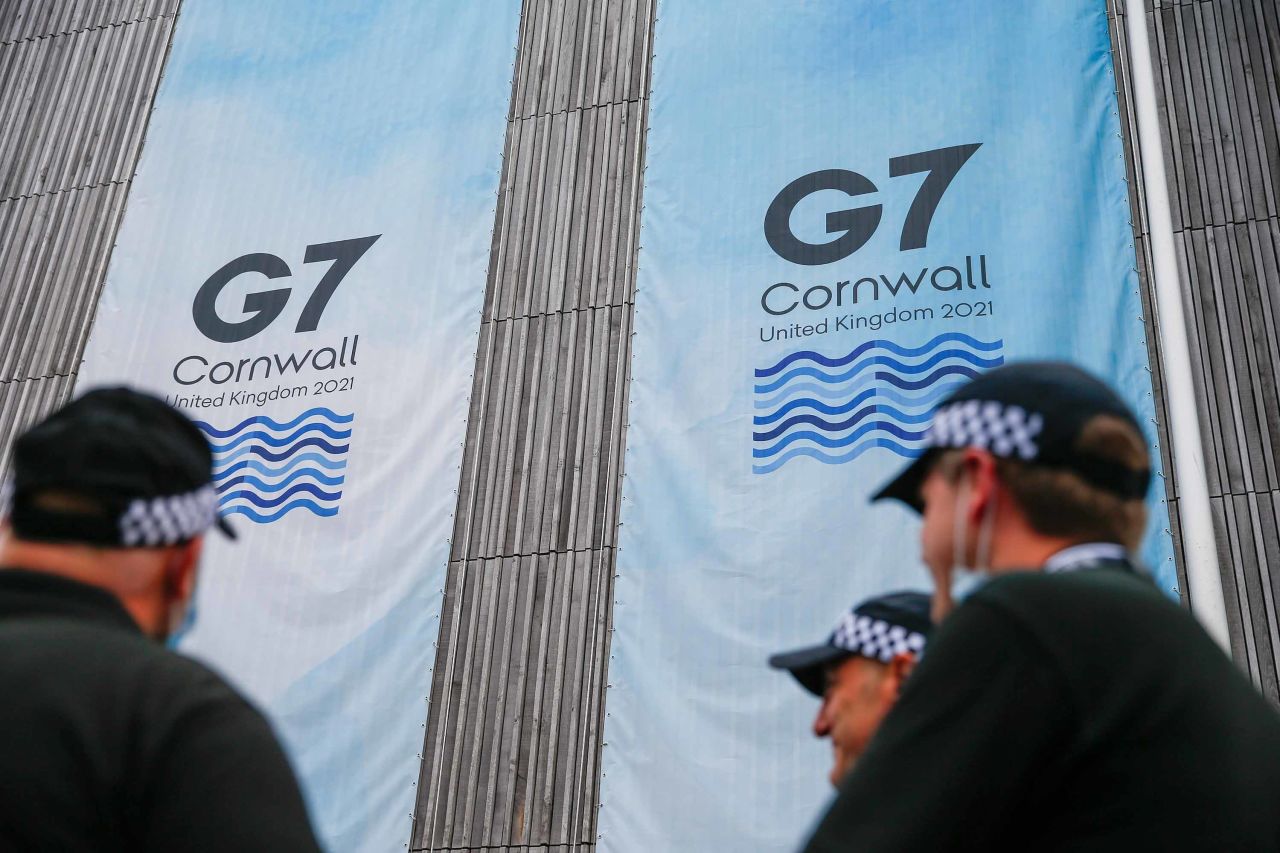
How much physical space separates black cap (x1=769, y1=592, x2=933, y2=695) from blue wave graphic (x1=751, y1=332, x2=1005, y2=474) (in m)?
3.91

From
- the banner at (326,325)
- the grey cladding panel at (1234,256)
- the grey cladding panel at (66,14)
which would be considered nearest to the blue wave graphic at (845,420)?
the grey cladding panel at (1234,256)

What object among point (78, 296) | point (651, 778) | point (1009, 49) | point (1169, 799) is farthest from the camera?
point (78, 296)

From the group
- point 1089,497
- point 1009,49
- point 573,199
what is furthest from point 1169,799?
point 573,199

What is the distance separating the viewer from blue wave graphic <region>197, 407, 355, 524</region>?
7523mm

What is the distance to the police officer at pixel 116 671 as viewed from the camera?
135 centimetres

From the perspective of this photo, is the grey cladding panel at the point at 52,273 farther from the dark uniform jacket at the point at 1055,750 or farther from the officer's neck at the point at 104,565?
the dark uniform jacket at the point at 1055,750

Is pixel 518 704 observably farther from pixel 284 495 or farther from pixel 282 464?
pixel 282 464

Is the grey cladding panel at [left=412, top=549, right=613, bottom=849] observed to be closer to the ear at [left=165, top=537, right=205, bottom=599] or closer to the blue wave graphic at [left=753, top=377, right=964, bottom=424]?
the blue wave graphic at [left=753, top=377, right=964, bottom=424]

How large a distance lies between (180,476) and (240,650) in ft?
19.2

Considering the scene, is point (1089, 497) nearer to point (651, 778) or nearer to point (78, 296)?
point (651, 778)

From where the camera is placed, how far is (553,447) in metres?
7.96

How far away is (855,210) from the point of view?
747 centimetres

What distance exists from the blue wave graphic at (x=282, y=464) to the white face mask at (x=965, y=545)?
20.4 ft

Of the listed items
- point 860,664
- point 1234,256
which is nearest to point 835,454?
point 1234,256
